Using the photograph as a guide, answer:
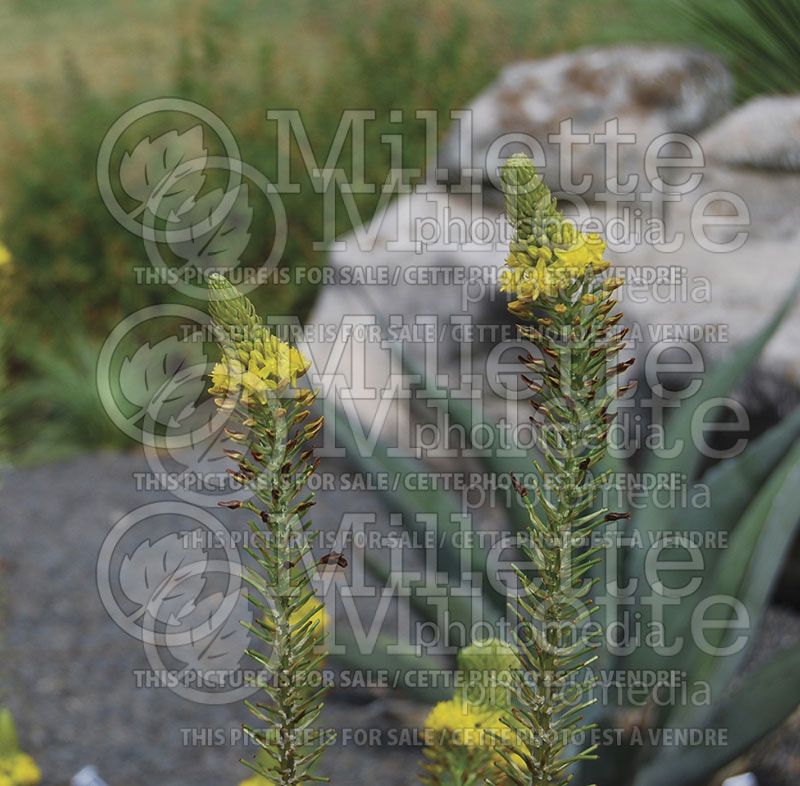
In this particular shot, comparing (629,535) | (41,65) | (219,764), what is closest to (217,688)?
(219,764)

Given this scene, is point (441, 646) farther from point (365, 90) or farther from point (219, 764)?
point (365, 90)

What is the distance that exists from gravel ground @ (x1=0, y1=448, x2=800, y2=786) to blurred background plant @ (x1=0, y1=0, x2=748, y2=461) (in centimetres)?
115

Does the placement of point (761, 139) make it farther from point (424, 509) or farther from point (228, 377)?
point (228, 377)

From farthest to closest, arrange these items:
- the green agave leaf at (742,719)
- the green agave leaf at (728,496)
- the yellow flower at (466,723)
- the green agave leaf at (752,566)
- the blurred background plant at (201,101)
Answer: the blurred background plant at (201,101), the green agave leaf at (728,496), the green agave leaf at (752,566), the green agave leaf at (742,719), the yellow flower at (466,723)

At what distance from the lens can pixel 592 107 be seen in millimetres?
4086

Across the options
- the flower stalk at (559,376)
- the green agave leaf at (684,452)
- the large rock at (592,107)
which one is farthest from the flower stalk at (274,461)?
the large rock at (592,107)

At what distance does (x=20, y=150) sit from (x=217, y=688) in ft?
15.5

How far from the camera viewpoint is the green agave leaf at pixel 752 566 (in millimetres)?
2000

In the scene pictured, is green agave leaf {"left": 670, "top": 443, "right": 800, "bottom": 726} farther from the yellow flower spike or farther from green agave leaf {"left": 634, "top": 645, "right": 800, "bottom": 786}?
the yellow flower spike

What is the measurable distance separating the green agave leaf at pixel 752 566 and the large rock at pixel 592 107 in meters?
2.15

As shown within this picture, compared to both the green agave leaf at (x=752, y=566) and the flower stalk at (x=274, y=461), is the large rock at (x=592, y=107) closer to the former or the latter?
the green agave leaf at (x=752, y=566)

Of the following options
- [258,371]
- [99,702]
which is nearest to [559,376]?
[258,371]

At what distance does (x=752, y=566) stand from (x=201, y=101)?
15.4 feet

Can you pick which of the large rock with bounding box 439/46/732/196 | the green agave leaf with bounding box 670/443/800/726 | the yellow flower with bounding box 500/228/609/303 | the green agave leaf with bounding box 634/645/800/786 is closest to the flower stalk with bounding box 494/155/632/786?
the yellow flower with bounding box 500/228/609/303
